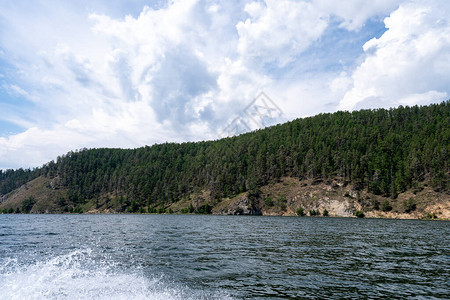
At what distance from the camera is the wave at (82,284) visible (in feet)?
50.1

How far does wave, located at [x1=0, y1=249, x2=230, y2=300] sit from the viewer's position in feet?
50.1

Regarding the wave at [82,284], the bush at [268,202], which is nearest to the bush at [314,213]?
the bush at [268,202]

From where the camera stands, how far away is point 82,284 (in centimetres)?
1711

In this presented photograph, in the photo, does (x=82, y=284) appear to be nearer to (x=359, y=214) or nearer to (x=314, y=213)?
(x=359, y=214)

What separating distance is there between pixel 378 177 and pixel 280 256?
580 ft

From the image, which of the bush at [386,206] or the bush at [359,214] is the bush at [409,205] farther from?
the bush at [359,214]

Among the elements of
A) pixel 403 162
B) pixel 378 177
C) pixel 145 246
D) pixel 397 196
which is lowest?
pixel 145 246

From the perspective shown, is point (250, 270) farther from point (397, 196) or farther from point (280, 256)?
point (397, 196)

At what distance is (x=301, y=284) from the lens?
18594mm

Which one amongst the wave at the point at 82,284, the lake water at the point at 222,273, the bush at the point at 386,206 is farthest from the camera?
the bush at the point at 386,206

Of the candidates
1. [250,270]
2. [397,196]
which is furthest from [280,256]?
[397,196]

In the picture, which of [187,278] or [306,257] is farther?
[306,257]

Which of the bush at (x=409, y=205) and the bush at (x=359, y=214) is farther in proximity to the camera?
the bush at (x=359, y=214)

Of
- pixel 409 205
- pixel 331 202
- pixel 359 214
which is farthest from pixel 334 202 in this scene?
pixel 409 205
